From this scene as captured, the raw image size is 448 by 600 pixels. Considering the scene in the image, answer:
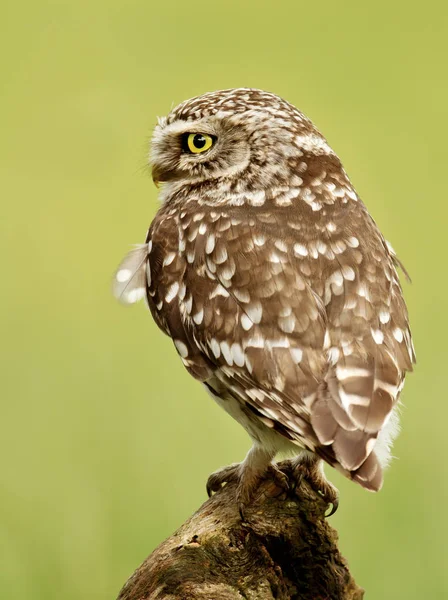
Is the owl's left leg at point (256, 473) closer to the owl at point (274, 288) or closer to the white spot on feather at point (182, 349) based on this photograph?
the owl at point (274, 288)

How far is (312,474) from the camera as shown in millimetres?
4414

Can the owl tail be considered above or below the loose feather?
below

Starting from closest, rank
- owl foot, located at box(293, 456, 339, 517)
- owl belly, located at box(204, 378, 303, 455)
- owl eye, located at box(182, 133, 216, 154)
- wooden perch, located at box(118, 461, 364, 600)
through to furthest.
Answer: wooden perch, located at box(118, 461, 364, 600), owl belly, located at box(204, 378, 303, 455), owl foot, located at box(293, 456, 339, 517), owl eye, located at box(182, 133, 216, 154)

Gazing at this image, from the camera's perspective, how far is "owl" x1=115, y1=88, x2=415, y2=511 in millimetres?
3908

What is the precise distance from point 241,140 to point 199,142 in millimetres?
206

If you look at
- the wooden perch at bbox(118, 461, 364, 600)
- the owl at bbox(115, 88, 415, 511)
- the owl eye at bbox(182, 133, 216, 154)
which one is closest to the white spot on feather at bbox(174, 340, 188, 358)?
the owl at bbox(115, 88, 415, 511)

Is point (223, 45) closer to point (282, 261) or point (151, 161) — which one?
point (151, 161)

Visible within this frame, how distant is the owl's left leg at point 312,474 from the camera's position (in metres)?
4.40

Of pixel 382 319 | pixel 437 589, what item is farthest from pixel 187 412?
pixel 382 319

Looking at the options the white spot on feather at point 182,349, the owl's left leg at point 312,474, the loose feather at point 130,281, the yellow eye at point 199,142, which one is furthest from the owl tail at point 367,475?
the yellow eye at point 199,142

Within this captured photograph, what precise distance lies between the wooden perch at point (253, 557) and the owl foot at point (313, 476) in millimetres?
48

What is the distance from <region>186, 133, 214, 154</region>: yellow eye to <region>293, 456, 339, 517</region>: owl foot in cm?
134

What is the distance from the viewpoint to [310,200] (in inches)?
179

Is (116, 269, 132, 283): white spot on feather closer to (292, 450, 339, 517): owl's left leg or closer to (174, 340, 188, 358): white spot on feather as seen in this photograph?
(174, 340, 188, 358): white spot on feather
